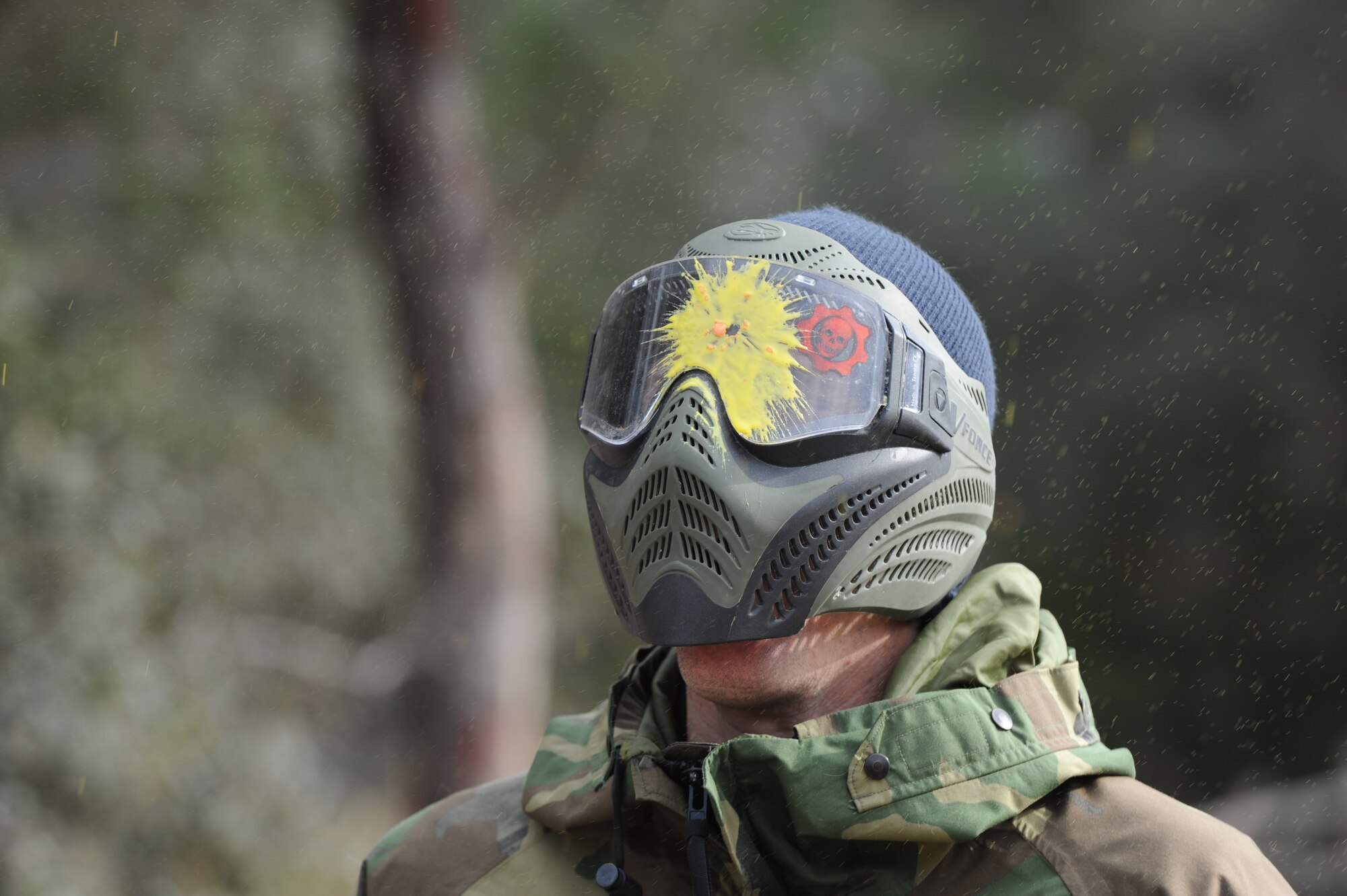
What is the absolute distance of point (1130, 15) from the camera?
21.6ft

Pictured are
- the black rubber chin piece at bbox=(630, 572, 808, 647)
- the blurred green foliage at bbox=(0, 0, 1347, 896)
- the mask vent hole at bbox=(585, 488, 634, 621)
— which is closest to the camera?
the black rubber chin piece at bbox=(630, 572, 808, 647)

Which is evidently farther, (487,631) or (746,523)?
(487,631)

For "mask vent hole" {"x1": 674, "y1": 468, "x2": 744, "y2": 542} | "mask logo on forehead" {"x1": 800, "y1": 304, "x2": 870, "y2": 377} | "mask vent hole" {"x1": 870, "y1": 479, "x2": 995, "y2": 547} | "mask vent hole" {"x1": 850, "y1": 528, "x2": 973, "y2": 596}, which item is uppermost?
"mask logo on forehead" {"x1": 800, "y1": 304, "x2": 870, "y2": 377}

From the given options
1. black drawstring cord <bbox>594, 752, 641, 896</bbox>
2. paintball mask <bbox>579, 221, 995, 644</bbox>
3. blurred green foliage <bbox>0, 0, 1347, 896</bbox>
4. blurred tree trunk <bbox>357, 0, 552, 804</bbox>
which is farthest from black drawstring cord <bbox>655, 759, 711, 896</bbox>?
blurred green foliage <bbox>0, 0, 1347, 896</bbox>

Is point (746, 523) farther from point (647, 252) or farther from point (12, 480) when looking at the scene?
point (647, 252)

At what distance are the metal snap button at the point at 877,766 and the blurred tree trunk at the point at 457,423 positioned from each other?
458cm

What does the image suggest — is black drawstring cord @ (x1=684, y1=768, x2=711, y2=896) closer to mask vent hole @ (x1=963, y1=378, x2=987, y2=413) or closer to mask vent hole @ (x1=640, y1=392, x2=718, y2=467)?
mask vent hole @ (x1=640, y1=392, x2=718, y2=467)

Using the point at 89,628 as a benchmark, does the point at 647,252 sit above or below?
above

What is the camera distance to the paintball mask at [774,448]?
1.89 meters

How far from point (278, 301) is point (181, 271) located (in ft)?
1.81

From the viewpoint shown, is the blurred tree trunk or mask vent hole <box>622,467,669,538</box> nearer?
mask vent hole <box>622,467,669,538</box>

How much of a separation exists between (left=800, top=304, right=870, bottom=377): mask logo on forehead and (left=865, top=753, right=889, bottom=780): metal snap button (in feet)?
1.94

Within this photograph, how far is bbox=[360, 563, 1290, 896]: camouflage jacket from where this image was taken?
1657 millimetres

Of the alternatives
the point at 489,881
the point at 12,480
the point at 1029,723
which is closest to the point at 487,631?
the point at 12,480
